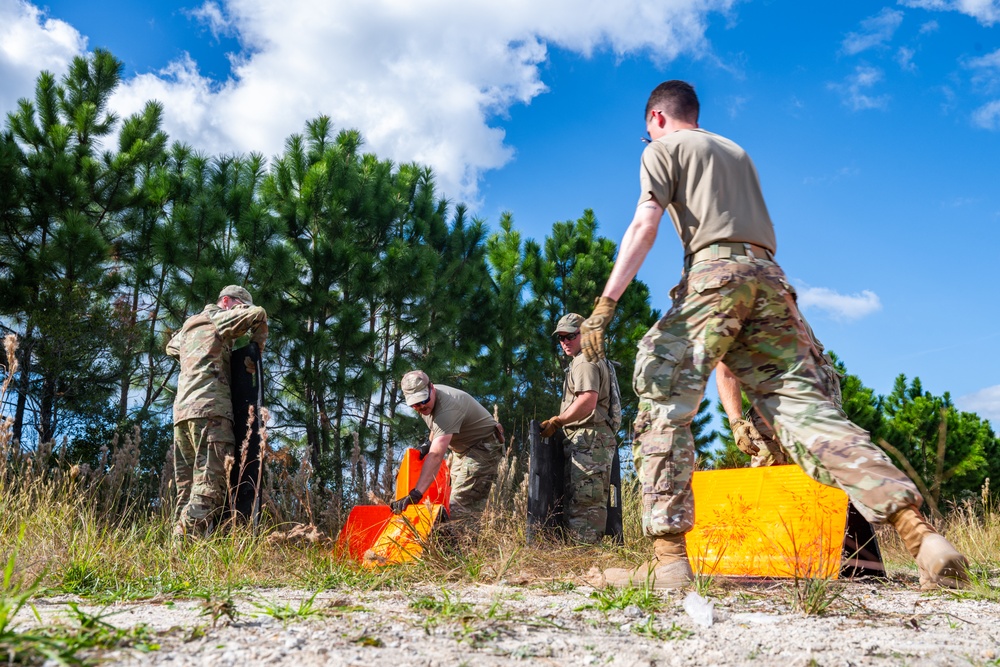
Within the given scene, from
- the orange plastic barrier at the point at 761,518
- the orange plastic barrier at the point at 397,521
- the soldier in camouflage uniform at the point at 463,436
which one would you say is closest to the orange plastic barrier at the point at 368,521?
the orange plastic barrier at the point at 397,521

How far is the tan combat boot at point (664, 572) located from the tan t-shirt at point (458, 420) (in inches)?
83.4

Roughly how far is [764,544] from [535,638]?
1.93 metres

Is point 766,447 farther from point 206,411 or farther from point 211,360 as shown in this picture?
point 211,360

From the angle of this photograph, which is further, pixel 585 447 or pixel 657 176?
pixel 585 447

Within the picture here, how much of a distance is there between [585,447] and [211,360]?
2569 mm

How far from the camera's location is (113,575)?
109 inches

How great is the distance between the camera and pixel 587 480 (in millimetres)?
5203

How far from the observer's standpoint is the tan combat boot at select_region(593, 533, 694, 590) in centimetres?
251

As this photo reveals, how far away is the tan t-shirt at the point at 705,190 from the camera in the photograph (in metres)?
2.81

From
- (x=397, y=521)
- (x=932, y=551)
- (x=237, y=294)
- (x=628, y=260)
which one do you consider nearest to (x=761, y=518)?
(x=932, y=551)

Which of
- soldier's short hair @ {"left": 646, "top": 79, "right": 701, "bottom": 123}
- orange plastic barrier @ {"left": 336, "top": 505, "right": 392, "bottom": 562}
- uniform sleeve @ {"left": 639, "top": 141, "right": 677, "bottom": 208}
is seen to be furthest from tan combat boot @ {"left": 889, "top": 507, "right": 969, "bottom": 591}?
orange plastic barrier @ {"left": 336, "top": 505, "right": 392, "bottom": 562}

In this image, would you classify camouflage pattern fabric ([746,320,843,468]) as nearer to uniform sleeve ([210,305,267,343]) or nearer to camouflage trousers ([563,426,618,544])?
camouflage trousers ([563,426,618,544])

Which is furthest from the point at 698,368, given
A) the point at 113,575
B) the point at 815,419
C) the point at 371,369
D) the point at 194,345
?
the point at 371,369

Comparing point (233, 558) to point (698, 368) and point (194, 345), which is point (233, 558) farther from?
point (194, 345)
